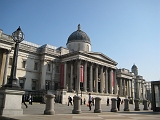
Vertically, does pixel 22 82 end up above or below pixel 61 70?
below

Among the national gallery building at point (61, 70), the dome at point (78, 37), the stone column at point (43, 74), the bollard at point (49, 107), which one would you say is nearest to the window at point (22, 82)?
the national gallery building at point (61, 70)

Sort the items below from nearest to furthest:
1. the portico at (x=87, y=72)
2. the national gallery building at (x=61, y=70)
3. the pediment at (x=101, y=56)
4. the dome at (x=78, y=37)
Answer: the national gallery building at (x=61, y=70)
the portico at (x=87, y=72)
the pediment at (x=101, y=56)
the dome at (x=78, y=37)

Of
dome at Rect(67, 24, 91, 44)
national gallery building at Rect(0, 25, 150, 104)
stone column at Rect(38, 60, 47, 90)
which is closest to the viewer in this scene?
national gallery building at Rect(0, 25, 150, 104)

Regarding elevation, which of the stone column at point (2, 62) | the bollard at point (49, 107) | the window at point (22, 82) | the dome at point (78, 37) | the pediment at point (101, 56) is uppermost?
the dome at point (78, 37)

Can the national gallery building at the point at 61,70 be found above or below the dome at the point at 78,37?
below

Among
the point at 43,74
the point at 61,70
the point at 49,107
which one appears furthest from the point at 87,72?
the point at 49,107

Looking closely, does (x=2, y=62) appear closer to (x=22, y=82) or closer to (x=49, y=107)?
(x=22, y=82)

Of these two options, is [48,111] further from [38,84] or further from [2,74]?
[38,84]

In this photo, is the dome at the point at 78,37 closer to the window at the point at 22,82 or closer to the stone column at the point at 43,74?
the stone column at the point at 43,74

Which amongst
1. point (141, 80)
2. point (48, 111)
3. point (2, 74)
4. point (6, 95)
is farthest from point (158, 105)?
point (141, 80)

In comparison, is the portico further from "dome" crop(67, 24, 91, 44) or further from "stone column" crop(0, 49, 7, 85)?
"stone column" crop(0, 49, 7, 85)

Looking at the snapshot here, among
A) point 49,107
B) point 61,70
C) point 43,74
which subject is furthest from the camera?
point 61,70

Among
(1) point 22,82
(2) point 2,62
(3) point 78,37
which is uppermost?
(3) point 78,37

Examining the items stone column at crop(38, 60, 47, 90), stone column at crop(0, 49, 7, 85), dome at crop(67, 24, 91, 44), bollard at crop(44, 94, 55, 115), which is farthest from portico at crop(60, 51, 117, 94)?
bollard at crop(44, 94, 55, 115)
